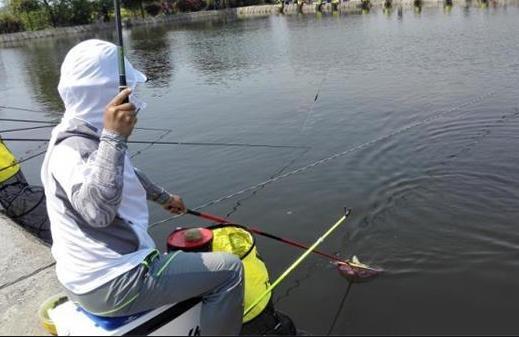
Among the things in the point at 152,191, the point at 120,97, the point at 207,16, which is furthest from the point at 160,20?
the point at 120,97

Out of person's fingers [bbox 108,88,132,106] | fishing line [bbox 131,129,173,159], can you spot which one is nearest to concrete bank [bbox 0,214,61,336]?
person's fingers [bbox 108,88,132,106]

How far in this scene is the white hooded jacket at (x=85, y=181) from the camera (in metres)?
2.54

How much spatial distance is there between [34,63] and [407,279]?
110ft

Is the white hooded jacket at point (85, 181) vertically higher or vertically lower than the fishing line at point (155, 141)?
higher

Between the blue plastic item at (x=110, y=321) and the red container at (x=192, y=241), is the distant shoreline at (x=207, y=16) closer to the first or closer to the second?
the red container at (x=192, y=241)

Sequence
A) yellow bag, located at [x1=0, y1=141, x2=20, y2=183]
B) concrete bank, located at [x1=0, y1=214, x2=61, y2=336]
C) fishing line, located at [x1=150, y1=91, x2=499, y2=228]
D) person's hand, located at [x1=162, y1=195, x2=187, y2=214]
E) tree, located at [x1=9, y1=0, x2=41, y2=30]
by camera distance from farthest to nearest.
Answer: tree, located at [x1=9, y1=0, x2=41, y2=30] → fishing line, located at [x1=150, y1=91, x2=499, y2=228] → yellow bag, located at [x1=0, y1=141, x2=20, y2=183] → person's hand, located at [x1=162, y1=195, x2=187, y2=214] → concrete bank, located at [x1=0, y1=214, x2=61, y2=336]

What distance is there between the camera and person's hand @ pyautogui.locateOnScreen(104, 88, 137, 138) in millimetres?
2566

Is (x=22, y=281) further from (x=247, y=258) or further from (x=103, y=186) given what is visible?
(x=103, y=186)

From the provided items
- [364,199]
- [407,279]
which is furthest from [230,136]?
[407,279]

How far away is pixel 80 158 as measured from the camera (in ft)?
8.54

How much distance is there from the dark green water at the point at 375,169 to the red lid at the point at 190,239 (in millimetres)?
1600

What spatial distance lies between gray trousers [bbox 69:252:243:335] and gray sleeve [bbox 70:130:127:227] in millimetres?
419

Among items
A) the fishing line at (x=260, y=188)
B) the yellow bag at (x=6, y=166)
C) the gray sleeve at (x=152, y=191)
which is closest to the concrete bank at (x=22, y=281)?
the yellow bag at (x=6, y=166)

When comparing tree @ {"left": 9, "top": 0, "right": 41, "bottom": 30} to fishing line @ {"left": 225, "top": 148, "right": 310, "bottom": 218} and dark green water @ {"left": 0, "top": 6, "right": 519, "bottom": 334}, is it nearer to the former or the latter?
dark green water @ {"left": 0, "top": 6, "right": 519, "bottom": 334}
